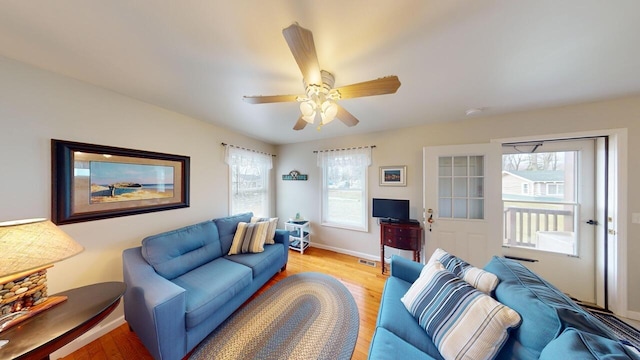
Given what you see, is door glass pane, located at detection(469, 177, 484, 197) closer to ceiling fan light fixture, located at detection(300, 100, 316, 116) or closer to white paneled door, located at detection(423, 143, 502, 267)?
white paneled door, located at detection(423, 143, 502, 267)

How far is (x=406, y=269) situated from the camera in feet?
5.67

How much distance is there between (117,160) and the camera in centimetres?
172

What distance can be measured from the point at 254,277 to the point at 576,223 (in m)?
3.73

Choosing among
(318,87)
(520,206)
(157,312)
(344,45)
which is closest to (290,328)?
(157,312)

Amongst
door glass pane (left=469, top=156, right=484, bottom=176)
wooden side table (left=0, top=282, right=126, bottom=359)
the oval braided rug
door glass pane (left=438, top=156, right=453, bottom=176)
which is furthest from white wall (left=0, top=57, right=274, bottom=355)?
door glass pane (left=469, top=156, right=484, bottom=176)

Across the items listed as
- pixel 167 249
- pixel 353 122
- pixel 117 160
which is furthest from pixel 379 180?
pixel 117 160

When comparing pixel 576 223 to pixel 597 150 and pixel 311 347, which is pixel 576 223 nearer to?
pixel 597 150

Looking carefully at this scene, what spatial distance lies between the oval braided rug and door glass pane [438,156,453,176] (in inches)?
79.3

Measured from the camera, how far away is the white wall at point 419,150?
1799 millimetres

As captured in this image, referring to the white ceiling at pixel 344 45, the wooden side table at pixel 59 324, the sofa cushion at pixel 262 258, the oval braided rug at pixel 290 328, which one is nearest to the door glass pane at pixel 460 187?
the white ceiling at pixel 344 45

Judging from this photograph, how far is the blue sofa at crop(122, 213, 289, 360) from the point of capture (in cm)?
127

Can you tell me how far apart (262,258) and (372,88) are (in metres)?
2.10

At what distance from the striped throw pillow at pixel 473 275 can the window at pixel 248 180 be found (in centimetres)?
285

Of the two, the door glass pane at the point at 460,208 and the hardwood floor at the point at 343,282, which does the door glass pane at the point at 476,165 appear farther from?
the hardwood floor at the point at 343,282
